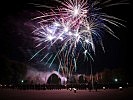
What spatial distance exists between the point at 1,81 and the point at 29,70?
32.9 ft

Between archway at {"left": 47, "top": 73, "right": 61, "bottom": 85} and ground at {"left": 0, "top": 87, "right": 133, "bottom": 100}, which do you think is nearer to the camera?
ground at {"left": 0, "top": 87, "right": 133, "bottom": 100}

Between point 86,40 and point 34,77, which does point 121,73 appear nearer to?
point 34,77

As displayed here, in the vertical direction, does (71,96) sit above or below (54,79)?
below

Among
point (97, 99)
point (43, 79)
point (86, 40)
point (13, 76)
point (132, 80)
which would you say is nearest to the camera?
point (97, 99)

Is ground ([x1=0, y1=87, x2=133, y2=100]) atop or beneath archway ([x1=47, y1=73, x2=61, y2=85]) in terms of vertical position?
beneath

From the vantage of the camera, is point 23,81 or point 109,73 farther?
point 109,73

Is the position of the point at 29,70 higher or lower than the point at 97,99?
higher

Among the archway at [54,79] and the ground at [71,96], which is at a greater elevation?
the archway at [54,79]

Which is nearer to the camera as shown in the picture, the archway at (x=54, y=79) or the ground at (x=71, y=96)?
the ground at (x=71, y=96)

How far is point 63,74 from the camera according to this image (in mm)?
85125

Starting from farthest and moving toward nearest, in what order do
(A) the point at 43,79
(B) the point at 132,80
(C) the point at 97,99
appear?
(A) the point at 43,79, (B) the point at 132,80, (C) the point at 97,99

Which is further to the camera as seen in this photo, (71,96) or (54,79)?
(54,79)

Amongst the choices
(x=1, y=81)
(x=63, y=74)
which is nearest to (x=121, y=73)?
(x=63, y=74)

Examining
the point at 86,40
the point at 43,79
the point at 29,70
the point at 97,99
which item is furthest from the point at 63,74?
the point at 97,99
